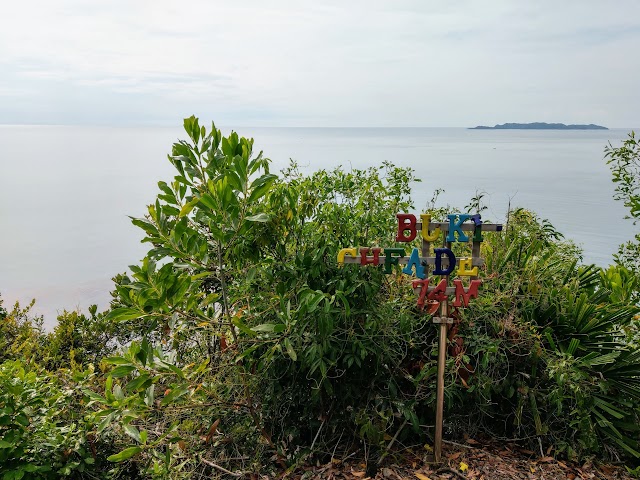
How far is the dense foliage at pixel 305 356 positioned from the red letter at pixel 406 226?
10.0 inches

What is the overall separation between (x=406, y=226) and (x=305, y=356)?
1.05 meters

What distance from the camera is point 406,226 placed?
3578 millimetres

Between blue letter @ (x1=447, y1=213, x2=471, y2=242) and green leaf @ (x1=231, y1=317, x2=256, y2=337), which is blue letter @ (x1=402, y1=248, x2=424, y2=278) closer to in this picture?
blue letter @ (x1=447, y1=213, x2=471, y2=242)

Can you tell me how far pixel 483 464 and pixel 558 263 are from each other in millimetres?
1886

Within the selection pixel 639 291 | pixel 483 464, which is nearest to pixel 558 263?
pixel 639 291

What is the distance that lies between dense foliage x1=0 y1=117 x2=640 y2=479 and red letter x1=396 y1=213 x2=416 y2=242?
0.25m

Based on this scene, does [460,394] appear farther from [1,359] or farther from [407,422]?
[1,359]

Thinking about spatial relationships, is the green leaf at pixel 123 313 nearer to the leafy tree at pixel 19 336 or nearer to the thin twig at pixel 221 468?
the thin twig at pixel 221 468

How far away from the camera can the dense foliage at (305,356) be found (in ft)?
A: 10.8

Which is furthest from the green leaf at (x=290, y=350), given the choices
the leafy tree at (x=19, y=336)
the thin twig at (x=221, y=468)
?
the leafy tree at (x=19, y=336)

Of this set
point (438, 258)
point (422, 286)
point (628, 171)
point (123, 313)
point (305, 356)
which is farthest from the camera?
point (628, 171)

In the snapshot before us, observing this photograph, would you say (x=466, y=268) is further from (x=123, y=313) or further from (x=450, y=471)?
(x=123, y=313)

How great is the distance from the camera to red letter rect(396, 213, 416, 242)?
11.7 ft

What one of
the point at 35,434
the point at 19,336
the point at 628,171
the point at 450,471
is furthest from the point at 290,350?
the point at 628,171
